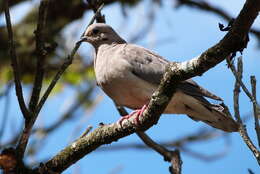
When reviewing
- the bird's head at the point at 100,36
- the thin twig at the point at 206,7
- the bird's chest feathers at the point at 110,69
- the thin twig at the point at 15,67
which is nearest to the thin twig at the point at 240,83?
the thin twig at the point at 15,67

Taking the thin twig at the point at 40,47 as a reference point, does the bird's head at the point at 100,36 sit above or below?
above

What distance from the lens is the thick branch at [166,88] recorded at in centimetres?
277

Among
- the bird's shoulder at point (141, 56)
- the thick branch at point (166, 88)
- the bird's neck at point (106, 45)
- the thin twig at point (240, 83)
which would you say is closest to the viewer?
the thick branch at point (166, 88)

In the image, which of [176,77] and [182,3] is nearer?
[176,77]

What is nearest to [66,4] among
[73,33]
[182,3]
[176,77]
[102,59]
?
[73,33]

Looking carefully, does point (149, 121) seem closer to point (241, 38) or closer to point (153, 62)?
point (241, 38)

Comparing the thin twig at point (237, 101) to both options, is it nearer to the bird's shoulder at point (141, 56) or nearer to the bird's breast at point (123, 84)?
the bird's breast at point (123, 84)

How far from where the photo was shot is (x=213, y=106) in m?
4.80

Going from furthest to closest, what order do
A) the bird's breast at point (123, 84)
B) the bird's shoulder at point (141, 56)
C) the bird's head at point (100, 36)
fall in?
the bird's head at point (100, 36)
the bird's shoulder at point (141, 56)
the bird's breast at point (123, 84)

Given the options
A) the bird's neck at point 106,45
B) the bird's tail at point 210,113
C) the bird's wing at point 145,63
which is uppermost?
the bird's neck at point 106,45

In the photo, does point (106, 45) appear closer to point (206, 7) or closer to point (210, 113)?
point (210, 113)

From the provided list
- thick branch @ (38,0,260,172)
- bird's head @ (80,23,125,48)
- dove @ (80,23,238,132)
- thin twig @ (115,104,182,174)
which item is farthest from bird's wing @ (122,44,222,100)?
thick branch @ (38,0,260,172)

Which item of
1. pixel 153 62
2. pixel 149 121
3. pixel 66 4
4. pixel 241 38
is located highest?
pixel 66 4

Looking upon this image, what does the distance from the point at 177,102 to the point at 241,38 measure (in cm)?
200
